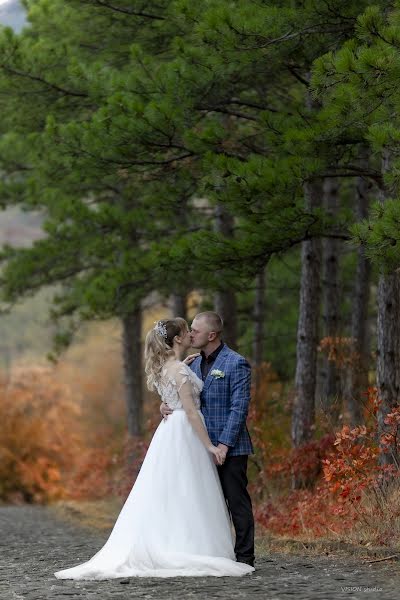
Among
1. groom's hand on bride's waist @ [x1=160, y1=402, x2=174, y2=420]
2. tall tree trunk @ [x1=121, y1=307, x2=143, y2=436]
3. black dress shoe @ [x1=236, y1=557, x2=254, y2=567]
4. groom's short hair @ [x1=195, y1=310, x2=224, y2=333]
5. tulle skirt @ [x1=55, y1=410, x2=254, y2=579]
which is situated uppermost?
tall tree trunk @ [x1=121, y1=307, x2=143, y2=436]

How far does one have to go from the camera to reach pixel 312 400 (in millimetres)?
14375

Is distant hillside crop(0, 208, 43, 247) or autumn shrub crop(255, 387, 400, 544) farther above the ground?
distant hillside crop(0, 208, 43, 247)

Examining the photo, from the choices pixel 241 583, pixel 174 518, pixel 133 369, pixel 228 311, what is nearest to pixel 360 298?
pixel 228 311

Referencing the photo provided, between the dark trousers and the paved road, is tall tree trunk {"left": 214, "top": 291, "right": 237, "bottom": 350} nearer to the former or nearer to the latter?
the paved road

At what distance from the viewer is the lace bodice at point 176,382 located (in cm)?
855

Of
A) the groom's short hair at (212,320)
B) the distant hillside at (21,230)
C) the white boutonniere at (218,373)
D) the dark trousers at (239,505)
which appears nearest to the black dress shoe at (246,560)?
the dark trousers at (239,505)

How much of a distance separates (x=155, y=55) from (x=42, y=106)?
1889mm

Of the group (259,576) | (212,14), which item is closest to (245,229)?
Answer: (212,14)

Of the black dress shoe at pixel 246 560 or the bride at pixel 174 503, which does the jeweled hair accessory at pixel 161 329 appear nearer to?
the bride at pixel 174 503

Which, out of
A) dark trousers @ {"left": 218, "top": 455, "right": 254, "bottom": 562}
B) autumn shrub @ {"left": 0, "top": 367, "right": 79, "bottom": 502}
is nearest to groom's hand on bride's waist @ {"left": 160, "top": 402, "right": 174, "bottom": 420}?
dark trousers @ {"left": 218, "top": 455, "right": 254, "bottom": 562}

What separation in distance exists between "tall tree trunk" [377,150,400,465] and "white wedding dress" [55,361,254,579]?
314 cm

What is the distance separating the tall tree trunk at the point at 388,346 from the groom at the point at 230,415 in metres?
3.01

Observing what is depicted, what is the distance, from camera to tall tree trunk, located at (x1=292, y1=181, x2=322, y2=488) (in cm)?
1414

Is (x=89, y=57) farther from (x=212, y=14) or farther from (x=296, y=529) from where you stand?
(x=296, y=529)
